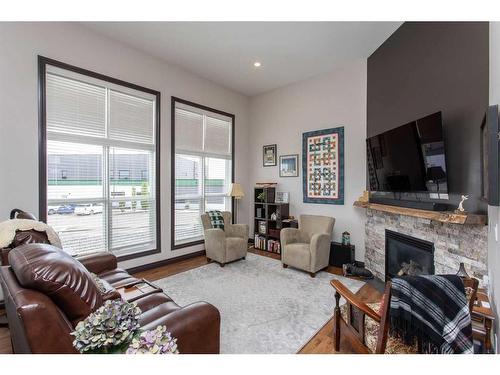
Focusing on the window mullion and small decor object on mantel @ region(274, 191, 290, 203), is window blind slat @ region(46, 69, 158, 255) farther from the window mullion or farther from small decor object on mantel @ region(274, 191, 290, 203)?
small decor object on mantel @ region(274, 191, 290, 203)

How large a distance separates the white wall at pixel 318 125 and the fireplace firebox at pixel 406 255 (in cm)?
66

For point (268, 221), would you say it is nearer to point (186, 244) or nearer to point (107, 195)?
point (186, 244)

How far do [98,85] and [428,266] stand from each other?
4.65m

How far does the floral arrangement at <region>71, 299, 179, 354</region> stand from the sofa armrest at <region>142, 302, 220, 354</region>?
1.32ft

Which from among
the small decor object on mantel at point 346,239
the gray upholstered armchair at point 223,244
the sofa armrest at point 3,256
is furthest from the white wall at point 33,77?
the small decor object on mantel at point 346,239

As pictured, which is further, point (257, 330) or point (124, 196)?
point (124, 196)

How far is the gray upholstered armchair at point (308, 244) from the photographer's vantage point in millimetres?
3439

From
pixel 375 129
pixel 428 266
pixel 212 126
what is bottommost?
pixel 428 266

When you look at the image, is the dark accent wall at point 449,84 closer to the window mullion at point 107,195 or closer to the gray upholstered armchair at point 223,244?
the gray upholstered armchair at point 223,244

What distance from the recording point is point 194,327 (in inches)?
50.6

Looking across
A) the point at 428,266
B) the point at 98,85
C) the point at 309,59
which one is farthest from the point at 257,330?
the point at 309,59

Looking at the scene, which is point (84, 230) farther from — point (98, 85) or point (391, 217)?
point (391, 217)
